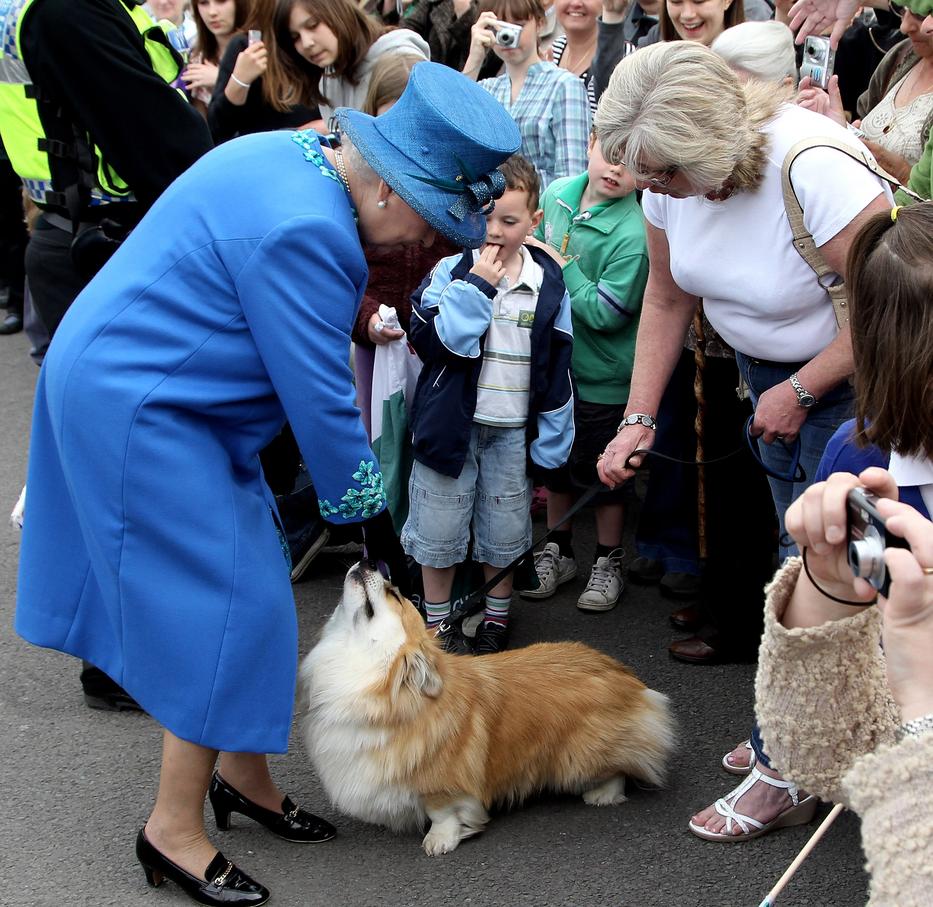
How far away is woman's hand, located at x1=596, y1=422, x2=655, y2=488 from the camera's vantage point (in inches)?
115

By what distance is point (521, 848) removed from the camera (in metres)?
2.82

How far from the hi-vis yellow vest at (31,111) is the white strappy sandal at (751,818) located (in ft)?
8.37

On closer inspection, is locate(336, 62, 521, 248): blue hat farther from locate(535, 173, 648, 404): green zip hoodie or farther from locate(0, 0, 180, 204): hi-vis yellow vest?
locate(535, 173, 648, 404): green zip hoodie

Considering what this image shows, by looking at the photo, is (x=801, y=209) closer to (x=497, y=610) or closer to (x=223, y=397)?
(x=223, y=397)

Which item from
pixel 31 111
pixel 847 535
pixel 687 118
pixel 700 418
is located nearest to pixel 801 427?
pixel 700 418

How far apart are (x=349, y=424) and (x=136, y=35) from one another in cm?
173

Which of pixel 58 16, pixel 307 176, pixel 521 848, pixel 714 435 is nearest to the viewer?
pixel 307 176

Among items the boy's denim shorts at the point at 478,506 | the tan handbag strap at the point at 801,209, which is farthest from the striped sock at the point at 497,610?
the tan handbag strap at the point at 801,209

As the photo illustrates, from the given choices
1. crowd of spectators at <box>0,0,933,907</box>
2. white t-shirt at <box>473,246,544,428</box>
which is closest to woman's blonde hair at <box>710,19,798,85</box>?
crowd of spectators at <box>0,0,933,907</box>

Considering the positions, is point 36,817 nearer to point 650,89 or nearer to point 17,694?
point 17,694

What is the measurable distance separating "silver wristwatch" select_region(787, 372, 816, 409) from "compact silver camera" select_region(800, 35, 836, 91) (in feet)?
4.02

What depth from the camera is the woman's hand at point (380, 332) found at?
3.76 meters

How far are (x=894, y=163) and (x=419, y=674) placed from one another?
2.26 metres

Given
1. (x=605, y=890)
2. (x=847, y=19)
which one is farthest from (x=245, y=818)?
(x=847, y=19)
